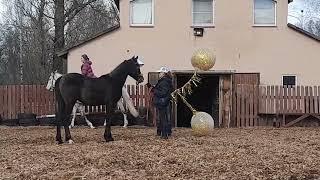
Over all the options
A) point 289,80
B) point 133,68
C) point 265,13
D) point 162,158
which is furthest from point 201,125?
point 265,13

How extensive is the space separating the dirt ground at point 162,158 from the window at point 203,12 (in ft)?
31.5

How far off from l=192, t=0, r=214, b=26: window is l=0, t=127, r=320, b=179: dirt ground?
9594 mm

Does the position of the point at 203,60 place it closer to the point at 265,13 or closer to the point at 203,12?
the point at 203,12

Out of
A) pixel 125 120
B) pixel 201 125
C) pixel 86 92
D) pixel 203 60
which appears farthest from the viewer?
pixel 125 120

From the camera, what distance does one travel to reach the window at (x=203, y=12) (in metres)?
24.4

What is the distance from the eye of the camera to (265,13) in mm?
24406

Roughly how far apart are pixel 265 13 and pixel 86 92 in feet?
39.4

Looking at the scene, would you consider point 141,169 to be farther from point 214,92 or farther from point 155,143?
point 214,92

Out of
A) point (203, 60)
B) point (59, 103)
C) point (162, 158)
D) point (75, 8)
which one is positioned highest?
point (75, 8)

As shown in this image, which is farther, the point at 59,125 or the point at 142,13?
the point at 142,13

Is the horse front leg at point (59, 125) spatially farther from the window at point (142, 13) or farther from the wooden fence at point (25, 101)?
the window at point (142, 13)

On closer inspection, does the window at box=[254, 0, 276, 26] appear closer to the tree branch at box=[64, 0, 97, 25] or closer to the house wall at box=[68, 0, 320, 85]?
the house wall at box=[68, 0, 320, 85]

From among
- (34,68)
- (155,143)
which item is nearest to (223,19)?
(155,143)

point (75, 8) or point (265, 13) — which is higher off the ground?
point (75, 8)
